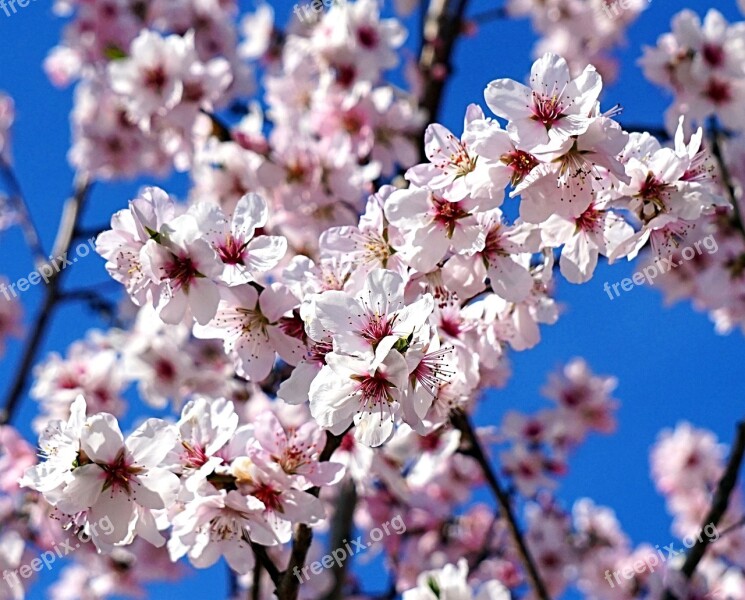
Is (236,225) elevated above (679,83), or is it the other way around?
(679,83)

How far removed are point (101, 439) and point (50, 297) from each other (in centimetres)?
405

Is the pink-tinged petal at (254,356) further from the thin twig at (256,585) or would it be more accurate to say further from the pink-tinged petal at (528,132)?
the thin twig at (256,585)

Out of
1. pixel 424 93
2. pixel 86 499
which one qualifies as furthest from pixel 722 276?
pixel 86 499

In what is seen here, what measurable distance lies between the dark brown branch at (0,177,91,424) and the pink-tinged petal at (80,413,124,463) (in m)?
3.27

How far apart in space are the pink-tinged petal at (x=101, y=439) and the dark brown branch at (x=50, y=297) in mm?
3268

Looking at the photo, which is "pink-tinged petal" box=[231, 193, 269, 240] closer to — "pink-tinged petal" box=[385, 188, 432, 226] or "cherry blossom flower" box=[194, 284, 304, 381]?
"cherry blossom flower" box=[194, 284, 304, 381]

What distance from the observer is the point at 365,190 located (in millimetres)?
3742

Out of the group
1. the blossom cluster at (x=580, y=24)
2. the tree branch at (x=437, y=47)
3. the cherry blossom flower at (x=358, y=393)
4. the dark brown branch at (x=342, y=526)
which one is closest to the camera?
the cherry blossom flower at (x=358, y=393)

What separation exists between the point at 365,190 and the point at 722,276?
5.73ft

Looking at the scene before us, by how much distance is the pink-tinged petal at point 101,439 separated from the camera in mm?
1729

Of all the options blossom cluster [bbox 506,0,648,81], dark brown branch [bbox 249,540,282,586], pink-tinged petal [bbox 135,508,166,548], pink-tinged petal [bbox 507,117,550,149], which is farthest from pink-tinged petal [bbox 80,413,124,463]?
blossom cluster [bbox 506,0,648,81]

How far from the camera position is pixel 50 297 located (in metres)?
5.45

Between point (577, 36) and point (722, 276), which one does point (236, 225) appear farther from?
point (577, 36)

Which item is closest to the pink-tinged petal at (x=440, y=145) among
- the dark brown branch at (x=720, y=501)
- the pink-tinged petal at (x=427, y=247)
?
the pink-tinged petal at (x=427, y=247)
